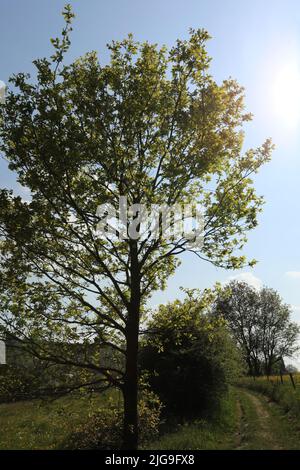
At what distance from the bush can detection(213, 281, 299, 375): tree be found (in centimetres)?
6775

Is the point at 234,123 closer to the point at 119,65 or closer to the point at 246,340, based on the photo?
the point at 119,65

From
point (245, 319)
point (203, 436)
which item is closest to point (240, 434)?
point (203, 436)

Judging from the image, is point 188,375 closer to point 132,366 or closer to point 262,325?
point 132,366

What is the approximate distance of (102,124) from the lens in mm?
12008

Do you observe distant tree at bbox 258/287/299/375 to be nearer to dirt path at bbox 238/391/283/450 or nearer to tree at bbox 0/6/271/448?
dirt path at bbox 238/391/283/450

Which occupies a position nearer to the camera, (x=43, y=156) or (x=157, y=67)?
(x=43, y=156)

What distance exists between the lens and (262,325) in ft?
271

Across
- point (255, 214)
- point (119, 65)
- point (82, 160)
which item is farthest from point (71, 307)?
point (119, 65)

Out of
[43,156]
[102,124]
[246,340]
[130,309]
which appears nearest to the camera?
[43,156]

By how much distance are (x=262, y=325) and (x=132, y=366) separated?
76.3m

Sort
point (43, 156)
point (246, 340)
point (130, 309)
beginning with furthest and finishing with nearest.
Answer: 1. point (246, 340)
2. point (130, 309)
3. point (43, 156)

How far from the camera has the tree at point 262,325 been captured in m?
82.6

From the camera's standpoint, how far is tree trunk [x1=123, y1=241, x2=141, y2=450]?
1187 centimetres

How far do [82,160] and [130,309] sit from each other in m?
5.31
